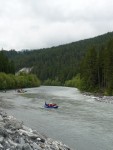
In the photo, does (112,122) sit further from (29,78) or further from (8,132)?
(29,78)

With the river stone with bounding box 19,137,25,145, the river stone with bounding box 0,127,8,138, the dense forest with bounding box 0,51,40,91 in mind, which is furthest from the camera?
the dense forest with bounding box 0,51,40,91

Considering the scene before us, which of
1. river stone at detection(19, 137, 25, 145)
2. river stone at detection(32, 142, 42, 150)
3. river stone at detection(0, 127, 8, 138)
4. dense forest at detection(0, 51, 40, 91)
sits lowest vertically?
river stone at detection(32, 142, 42, 150)

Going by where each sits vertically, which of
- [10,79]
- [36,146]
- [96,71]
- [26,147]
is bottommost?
[36,146]

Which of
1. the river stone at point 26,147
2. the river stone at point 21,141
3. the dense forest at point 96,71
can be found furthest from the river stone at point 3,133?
the dense forest at point 96,71

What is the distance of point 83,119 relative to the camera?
4438 centimetres

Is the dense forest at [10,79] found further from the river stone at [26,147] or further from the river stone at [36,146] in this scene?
the river stone at [26,147]

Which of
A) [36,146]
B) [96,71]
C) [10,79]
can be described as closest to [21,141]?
[36,146]

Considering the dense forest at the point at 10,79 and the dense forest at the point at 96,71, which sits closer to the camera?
the dense forest at the point at 96,71

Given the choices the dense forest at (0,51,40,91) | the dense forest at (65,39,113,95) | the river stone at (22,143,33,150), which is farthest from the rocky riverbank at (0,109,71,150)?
the dense forest at (0,51,40,91)

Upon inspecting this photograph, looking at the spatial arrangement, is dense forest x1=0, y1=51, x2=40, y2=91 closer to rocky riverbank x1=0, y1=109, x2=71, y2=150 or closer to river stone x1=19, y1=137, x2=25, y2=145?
rocky riverbank x1=0, y1=109, x2=71, y2=150

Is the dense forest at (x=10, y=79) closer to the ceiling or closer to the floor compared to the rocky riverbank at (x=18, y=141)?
closer to the ceiling

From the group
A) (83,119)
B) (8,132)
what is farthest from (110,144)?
(83,119)

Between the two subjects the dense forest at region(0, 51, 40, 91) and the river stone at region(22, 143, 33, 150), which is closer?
the river stone at region(22, 143, 33, 150)

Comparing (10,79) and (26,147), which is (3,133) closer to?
(26,147)
